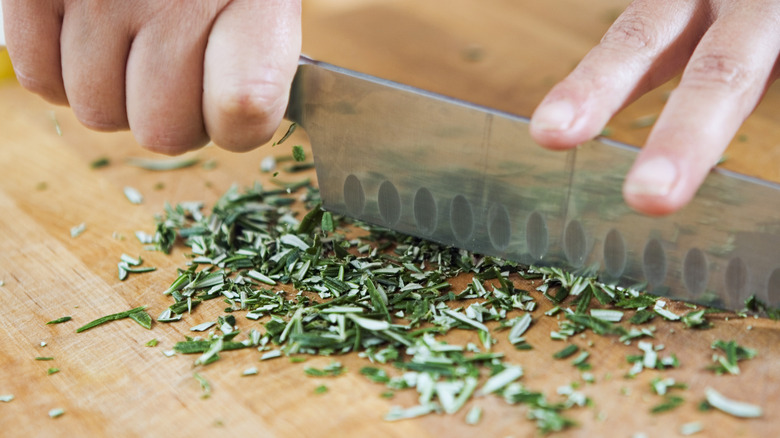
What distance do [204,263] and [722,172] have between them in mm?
1360

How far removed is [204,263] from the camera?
2.03 meters

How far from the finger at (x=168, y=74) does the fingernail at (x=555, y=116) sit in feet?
2.63

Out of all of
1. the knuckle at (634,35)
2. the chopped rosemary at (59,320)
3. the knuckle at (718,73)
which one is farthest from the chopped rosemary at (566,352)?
the chopped rosemary at (59,320)

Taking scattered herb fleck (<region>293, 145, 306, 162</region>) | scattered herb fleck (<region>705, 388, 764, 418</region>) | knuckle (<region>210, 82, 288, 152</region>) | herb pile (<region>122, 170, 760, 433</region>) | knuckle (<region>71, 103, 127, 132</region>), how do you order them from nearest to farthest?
scattered herb fleck (<region>705, 388, 764, 418</region>) → herb pile (<region>122, 170, 760, 433</region>) → knuckle (<region>210, 82, 288, 152</region>) → knuckle (<region>71, 103, 127, 132</region>) → scattered herb fleck (<region>293, 145, 306, 162</region>)

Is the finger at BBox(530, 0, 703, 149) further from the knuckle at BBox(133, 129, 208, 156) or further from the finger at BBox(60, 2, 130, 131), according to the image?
the finger at BBox(60, 2, 130, 131)

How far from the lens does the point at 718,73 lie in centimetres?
163

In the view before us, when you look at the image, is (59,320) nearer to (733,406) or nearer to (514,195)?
(514,195)

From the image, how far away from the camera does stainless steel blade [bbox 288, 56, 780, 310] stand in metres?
1.61

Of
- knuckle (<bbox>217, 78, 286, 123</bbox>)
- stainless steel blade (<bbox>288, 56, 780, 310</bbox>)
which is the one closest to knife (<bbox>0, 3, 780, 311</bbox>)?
stainless steel blade (<bbox>288, 56, 780, 310</bbox>)

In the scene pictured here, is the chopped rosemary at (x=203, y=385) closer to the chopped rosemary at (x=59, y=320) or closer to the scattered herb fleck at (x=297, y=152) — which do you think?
the chopped rosemary at (x=59, y=320)

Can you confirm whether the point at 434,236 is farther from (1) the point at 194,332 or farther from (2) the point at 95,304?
(2) the point at 95,304

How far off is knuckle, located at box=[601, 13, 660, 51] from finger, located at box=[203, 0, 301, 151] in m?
0.81

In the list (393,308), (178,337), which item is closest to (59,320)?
(178,337)

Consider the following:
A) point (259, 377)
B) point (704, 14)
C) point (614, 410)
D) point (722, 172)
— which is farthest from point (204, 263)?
point (704, 14)
